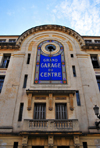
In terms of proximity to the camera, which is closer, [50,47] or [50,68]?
[50,68]

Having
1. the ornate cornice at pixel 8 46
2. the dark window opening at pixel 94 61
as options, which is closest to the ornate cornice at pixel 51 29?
the ornate cornice at pixel 8 46

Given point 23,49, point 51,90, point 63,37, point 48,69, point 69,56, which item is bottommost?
point 51,90

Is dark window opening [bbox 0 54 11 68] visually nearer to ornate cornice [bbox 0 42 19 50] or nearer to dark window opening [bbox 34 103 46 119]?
ornate cornice [bbox 0 42 19 50]

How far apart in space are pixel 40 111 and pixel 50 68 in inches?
245

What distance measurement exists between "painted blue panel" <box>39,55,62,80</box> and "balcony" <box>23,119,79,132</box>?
20.0 ft

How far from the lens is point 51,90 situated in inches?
607

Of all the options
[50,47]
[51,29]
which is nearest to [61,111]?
[50,47]

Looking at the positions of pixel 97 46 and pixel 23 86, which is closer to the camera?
pixel 23 86

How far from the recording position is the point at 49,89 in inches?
633

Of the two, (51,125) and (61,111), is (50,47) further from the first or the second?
(51,125)

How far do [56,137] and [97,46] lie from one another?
15.2 m

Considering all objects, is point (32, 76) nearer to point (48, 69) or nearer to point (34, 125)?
point (48, 69)

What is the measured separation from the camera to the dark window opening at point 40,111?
47.3 feet

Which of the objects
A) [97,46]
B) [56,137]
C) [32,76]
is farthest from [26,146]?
[97,46]
